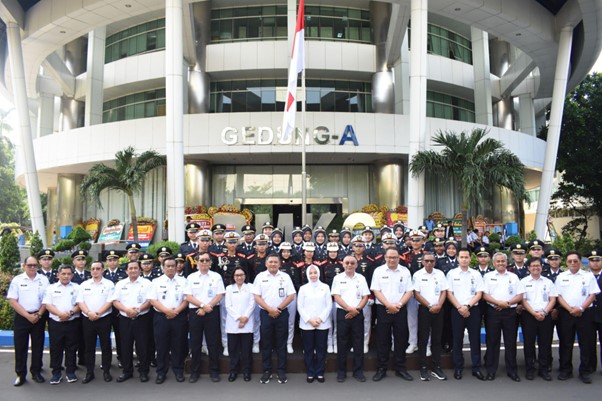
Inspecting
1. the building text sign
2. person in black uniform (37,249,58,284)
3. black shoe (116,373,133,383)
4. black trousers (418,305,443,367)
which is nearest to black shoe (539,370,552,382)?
black trousers (418,305,443,367)

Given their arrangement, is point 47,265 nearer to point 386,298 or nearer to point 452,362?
point 386,298

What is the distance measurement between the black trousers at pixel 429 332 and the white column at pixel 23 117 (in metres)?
16.6

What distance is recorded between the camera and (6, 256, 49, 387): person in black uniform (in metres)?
6.00

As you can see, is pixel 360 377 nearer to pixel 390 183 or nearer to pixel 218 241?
pixel 218 241

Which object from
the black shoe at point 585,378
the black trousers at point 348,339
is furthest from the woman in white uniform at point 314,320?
the black shoe at point 585,378

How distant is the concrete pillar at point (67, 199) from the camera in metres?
25.5

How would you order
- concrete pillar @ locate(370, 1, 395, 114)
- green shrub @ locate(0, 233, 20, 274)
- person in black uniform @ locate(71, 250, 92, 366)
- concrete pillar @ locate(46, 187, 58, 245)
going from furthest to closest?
1. concrete pillar @ locate(46, 187, 58, 245)
2. concrete pillar @ locate(370, 1, 395, 114)
3. green shrub @ locate(0, 233, 20, 274)
4. person in black uniform @ locate(71, 250, 92, 366)

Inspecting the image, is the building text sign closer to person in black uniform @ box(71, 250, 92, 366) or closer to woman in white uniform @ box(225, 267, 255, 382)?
person in black uniform @ box(71, 250, 92, 366)

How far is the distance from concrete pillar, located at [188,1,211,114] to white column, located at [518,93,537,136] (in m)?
17.8

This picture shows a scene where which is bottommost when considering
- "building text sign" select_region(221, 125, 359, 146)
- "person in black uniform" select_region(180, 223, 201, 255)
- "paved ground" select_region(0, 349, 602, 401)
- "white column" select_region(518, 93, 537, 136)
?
"paved ground" select_region(0, 349, 602, 401)

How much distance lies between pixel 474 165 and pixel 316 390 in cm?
1053

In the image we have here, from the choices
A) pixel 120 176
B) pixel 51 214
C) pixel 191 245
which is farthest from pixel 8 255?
pixel 51 214

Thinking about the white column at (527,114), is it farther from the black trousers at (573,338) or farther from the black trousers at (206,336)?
the black trousers at (206,336)

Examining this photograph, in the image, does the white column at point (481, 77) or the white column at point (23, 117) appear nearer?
the white column at point (23, 117)
